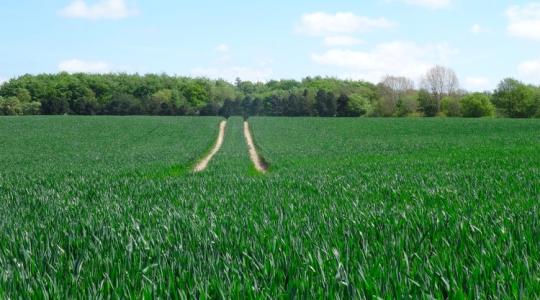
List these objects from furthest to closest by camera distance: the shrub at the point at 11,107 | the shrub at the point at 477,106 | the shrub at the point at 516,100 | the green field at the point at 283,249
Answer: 1. the shrub at the point at 11,107
2. the shrub at the point at 477,106
3. the shrub at the point at 516,100
4. the green field at the point at 283,249

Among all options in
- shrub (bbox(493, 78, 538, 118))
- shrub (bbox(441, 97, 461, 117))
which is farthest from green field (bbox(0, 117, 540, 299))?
shrub (bbox(441, 97, 461, 117))

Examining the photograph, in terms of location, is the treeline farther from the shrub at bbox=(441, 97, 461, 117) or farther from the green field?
the green field

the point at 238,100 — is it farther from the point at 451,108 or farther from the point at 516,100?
the point at 516,100

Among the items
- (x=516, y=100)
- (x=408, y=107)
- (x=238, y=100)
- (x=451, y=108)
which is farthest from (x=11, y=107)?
(x=516, y=100)

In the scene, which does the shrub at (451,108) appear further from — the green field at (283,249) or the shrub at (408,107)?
the green field at (283,249)

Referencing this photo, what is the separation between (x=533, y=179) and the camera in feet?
34.3

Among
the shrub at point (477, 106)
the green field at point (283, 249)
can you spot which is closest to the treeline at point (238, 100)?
the shrub at point (477, 106)

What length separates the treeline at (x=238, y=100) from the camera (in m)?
99.6

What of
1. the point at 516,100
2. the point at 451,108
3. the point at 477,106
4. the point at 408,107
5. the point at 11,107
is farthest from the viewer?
the point at 408,107

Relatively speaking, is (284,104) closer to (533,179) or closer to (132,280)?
(533,179)

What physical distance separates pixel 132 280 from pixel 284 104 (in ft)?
346

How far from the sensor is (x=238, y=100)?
100 metres

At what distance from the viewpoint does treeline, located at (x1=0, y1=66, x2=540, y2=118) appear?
9956cm

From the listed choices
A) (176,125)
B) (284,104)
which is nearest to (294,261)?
(176,125)
